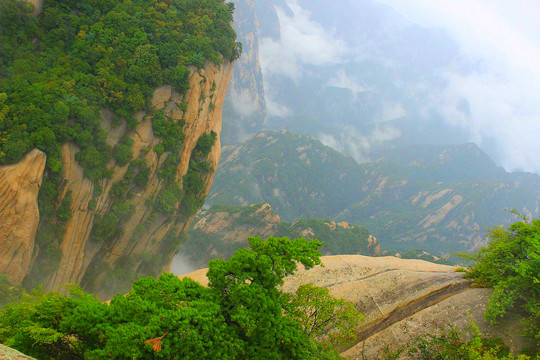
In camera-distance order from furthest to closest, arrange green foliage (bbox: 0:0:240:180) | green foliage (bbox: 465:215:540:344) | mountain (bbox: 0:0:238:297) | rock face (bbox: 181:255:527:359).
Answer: green foliage (bbox: 0:0:240:180) → mountain (bbox: 0:0:238:297) → rock face (bbox: 181:255:527:359) → green foliage (bbox: 465:215:540:344)

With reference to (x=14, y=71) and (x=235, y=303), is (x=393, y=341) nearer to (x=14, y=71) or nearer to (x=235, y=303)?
(x=235, y=303)

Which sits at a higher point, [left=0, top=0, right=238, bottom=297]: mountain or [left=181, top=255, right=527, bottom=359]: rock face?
[left=0, top=0, right=238, bottom=297]: mountain

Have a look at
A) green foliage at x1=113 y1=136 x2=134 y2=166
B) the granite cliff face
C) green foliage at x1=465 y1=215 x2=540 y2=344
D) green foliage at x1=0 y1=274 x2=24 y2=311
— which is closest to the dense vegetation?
green foliage at x1=465 y1=215 x2=540 y2=344

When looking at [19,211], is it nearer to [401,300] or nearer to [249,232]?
[401,300]

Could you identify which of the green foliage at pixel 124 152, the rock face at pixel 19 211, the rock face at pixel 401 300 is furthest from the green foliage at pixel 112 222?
the rock face at pixel 401 300

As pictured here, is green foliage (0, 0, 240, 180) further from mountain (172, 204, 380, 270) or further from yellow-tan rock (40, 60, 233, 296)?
mountain (172, 204, 380, 270)

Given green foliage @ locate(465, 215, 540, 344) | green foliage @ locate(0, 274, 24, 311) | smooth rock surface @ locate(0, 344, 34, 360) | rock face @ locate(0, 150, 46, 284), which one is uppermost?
rock face @ locate(0, 150, 46, 284)

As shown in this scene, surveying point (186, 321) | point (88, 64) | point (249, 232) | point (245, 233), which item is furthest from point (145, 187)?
point (245, 233)
